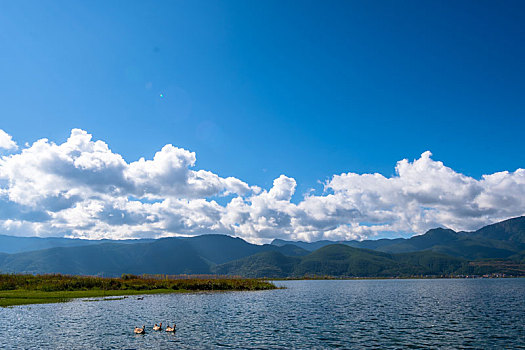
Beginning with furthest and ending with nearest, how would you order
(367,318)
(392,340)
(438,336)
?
(367,318), (438,336), (392,340)

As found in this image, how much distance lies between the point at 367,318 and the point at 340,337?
23324 millimetres

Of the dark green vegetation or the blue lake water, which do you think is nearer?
the blue lake water

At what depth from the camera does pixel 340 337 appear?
5156 centimetres

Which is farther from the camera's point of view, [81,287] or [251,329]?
[81,287]

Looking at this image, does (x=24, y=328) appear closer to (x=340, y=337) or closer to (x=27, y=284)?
(x=340, y=337)

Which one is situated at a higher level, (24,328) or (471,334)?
(24,328)

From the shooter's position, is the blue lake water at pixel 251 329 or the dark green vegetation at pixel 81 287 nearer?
the blue lake water at pixel 251 329

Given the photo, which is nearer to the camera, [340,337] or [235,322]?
[340,337]

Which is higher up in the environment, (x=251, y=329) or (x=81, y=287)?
(x=81, y=287)

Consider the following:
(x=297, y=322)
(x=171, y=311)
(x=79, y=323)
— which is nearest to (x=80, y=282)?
(x=171, y=311)

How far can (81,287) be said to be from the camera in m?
121

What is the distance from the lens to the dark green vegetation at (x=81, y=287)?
9512 cm

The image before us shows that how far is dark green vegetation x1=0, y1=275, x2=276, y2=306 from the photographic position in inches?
3745

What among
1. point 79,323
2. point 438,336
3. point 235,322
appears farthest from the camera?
point 235,322
